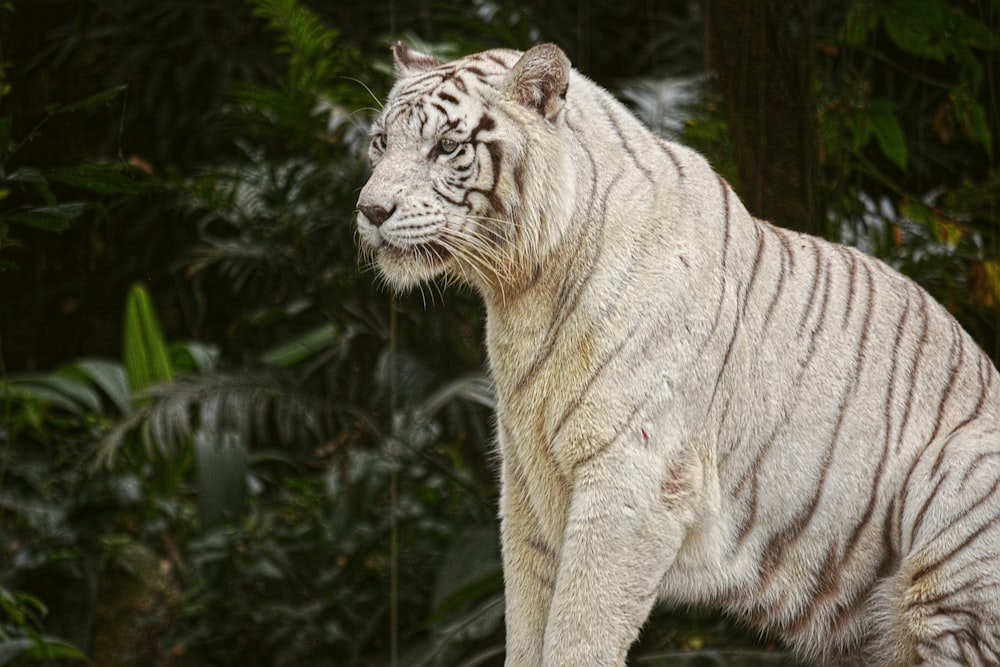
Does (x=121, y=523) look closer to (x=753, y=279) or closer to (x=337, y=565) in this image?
(x=337, y=565)

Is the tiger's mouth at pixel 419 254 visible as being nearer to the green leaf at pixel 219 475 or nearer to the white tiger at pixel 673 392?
the white tiger at pixel 673 392

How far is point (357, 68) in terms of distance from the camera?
160 inches

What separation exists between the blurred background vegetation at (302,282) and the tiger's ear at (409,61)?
904 mm

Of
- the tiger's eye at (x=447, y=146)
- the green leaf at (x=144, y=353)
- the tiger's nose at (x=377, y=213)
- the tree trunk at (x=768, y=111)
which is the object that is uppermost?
the tiger's eye at (x=447, y=146)

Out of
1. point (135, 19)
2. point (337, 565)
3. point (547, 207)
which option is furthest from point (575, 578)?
point (135, 19)

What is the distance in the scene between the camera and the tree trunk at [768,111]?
3369mm

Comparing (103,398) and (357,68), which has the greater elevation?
(357,68)

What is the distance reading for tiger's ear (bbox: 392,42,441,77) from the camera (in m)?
2.49

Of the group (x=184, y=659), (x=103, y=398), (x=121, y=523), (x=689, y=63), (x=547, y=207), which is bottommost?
(x=184, y=659)

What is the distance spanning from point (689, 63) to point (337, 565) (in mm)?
2489

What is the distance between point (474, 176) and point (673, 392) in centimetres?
55

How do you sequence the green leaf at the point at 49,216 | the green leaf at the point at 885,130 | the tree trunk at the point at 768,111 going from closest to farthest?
the green leaf at the point at 49,216 < the tree trunk at the point at 768,111 < the green leaf at the point at 885,130

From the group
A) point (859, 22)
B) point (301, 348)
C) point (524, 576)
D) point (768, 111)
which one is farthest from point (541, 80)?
point (301, 348)

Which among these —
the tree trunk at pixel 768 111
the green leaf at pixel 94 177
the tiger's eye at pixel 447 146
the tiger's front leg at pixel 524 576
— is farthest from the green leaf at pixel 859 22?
the green leaf at pixel 94 177
